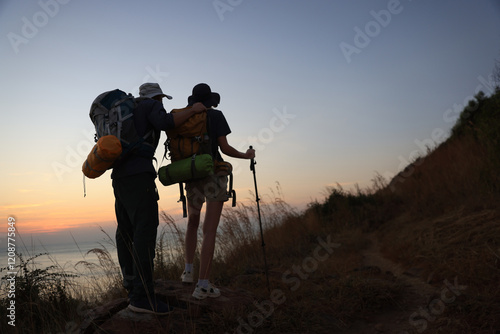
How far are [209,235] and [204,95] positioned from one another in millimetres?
1513

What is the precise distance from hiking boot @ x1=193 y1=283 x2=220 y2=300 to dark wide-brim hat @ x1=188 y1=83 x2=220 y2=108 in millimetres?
1973

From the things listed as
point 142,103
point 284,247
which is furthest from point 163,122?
point 284,247

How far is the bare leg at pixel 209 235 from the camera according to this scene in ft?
13.1

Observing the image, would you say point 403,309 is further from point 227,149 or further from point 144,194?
point 144,194

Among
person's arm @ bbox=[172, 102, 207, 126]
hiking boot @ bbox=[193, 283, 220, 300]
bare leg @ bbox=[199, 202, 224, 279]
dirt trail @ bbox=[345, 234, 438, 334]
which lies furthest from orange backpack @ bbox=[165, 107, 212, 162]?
dirt trail @ bbox=[345, 234, 438, 334]

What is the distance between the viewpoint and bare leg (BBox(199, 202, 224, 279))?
157 inches

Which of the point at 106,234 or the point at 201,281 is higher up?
the point at 106,234

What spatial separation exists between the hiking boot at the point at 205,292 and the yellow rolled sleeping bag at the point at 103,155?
5.38 feet

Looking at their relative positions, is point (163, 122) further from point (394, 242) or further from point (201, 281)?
point (394, 242)

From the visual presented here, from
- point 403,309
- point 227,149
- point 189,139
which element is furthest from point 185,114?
point 403,309

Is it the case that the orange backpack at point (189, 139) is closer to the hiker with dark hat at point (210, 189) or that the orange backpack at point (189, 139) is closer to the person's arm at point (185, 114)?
the person's arm at point (185, 114)

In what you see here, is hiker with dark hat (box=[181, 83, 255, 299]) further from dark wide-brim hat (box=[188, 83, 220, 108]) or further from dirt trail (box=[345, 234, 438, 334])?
dirt trail (box=[345, 234, 438, 334])

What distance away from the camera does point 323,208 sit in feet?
41.5

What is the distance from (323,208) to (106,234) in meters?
8.46
